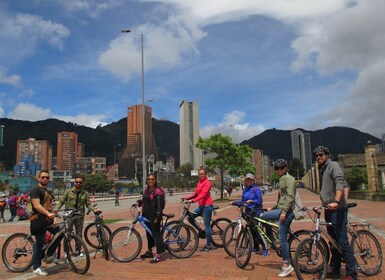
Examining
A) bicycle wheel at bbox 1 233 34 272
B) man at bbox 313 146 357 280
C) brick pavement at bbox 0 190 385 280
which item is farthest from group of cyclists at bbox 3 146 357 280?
bicycle wheel at bbox 1 233 34 272

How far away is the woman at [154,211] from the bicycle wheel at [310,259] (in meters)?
2.99

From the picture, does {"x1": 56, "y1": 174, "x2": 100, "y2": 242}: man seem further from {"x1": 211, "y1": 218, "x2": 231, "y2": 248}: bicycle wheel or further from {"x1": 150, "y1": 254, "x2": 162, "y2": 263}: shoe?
{"x1": 211, "y1": 218, "x2": 231, "y2": 248}: bicycle wheel

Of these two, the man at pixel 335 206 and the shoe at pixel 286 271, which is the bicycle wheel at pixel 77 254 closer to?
the shoe at pixel 286 271

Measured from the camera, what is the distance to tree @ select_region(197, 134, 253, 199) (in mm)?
36844

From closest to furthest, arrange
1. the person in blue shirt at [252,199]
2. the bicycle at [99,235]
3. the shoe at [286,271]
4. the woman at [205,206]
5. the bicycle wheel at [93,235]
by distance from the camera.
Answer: the shoe at [286,271] < the person in blue shirt at [252,199] < the bicycle at [99,235] < the bicycle wheel at [93,235] < the woman at [205,206]

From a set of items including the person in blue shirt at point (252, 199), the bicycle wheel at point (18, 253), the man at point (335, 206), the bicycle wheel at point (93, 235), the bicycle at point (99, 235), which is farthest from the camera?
the bicycle wheel at point (93, 235)

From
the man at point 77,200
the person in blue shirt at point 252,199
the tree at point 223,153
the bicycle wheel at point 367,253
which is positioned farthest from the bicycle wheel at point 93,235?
the tree at point 223,153

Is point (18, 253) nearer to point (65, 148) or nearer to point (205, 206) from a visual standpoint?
point (205, 206)

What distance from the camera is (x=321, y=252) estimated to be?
5.92 meters

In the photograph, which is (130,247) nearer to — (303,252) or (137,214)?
(137,214)

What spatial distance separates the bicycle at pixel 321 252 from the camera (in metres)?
5.88

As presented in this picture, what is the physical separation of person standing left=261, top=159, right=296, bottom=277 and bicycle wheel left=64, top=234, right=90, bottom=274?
10.7 ft

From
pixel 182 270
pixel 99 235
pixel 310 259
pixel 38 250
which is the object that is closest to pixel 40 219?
pixel 38 250

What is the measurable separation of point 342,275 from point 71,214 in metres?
4.80
